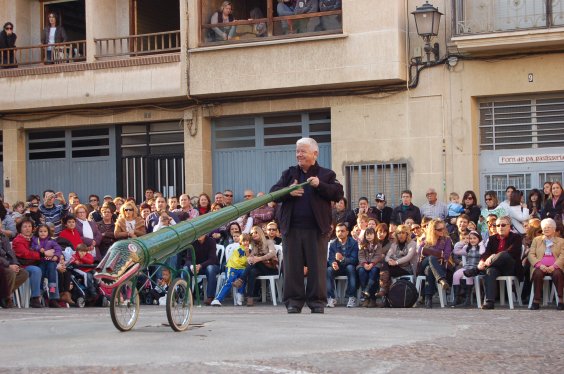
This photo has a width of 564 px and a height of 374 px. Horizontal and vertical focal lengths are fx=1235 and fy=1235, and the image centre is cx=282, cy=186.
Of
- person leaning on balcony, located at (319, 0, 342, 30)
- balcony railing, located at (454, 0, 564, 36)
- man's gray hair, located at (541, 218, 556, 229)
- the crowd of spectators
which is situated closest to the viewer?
man's gray hair, located at (541, 218, 556, 229)

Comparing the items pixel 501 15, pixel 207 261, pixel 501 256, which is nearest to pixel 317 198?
pixel 501 256

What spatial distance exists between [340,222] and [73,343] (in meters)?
12.4

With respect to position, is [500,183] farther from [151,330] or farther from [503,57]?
[151,330]

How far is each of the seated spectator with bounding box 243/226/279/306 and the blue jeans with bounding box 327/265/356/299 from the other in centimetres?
108

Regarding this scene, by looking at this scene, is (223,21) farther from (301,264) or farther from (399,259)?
(301,264)

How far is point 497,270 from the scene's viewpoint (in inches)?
781

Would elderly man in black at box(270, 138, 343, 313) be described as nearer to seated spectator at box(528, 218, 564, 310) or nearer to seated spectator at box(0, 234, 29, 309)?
seated spectator at box(528, 218, 564, 310)

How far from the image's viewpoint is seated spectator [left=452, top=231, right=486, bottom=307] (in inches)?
798

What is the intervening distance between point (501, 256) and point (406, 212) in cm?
397

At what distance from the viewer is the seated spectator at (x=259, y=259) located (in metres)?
21.8

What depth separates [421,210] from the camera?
24.0 meters

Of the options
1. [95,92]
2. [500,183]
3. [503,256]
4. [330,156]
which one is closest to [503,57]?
[500,183]

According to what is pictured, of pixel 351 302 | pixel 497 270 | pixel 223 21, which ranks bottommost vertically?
pixel 351 302

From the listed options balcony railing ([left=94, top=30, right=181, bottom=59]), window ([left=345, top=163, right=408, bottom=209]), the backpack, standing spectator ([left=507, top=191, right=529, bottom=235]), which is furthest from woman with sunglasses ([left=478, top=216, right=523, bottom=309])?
balcony railing ([left=94, top=30, right=181, bottom=59])
